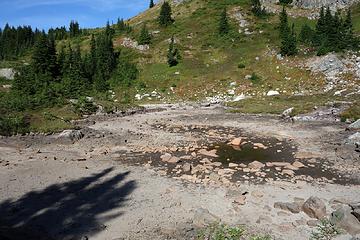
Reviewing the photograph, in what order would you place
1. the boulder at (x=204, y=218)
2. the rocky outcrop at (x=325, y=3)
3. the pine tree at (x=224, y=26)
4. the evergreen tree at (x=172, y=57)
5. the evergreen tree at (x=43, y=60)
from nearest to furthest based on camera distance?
1. the boulder at (x=204, y=218)
2. the evergreen tree at (x=43, y=60)
3. the evergreen tree at (x=172, y=57)
4. the pine tree at (x=224, y=26)
5. the rocky outcrop at (x=325, y=3)

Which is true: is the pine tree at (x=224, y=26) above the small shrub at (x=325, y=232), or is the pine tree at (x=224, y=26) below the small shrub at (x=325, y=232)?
above

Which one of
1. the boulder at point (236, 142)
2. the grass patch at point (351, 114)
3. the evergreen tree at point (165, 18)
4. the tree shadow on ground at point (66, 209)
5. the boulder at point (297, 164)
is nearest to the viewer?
the tree shadow on ground at point (66, 209)

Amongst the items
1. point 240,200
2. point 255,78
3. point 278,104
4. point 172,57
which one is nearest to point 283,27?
point 255,78

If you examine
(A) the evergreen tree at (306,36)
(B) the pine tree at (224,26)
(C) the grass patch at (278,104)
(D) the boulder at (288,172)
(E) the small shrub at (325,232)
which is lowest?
(E) the small shrub at (325,232)

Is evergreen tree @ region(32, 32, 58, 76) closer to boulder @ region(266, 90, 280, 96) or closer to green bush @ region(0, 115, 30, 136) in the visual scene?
green bush @ region(0, 115, 30, 136)

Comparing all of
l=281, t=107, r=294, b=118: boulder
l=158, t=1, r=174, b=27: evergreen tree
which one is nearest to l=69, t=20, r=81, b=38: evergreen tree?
l=158, t=1, r=174, b=27: evergreen tree

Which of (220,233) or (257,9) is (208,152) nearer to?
(220,233)

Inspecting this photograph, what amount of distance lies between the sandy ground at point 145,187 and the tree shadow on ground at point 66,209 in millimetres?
38

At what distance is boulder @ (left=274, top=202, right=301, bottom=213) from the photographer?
1388cm

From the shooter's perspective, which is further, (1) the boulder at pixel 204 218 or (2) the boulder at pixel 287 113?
(2) the boulder at pixel 287 113

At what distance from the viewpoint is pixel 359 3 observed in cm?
8706

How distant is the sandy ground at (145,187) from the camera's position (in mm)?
13078

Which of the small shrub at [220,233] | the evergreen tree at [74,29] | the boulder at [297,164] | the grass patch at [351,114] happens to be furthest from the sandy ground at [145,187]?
the evergreen tree at [74,29]

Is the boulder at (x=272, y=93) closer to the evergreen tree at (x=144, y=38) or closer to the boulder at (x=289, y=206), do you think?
the evergreen tree at (x=144, y=38)
